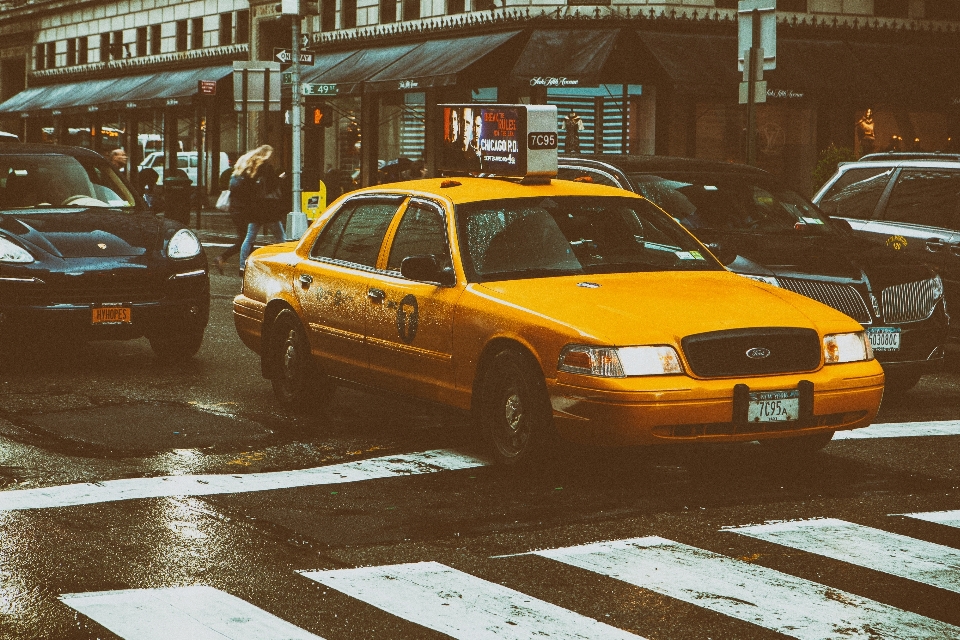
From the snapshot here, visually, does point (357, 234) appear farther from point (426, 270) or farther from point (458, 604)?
point (458, 604)

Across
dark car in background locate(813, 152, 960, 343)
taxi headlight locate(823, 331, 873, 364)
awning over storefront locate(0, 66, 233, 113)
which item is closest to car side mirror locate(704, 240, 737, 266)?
taxi headlight locate(823, 331, 873, 364)

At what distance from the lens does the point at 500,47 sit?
31125mm

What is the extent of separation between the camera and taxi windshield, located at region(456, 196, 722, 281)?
8.24 metres

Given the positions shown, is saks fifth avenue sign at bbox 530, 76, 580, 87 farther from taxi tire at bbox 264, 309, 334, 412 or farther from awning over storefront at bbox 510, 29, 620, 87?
taxi tire at bbox 264, 309, 334, 412

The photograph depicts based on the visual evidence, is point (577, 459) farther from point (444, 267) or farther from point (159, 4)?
point (159, 4)

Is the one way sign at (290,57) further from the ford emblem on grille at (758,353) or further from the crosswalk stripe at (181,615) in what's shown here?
the crosswalk stripe at (181,615)

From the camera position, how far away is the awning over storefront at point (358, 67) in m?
34.5

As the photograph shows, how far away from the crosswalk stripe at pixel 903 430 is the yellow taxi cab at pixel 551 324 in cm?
94

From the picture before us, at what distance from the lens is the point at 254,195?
20438mm

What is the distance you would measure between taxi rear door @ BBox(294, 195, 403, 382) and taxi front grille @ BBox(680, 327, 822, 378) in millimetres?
2386

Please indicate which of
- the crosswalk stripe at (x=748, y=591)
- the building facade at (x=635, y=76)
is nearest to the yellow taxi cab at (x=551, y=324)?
the crosswalk stripe at (x=748, y=591)

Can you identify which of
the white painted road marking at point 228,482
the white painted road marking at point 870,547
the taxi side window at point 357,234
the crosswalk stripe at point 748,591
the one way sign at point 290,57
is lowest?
the white painted road marking at point 228,482

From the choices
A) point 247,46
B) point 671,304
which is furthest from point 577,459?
point 247,46

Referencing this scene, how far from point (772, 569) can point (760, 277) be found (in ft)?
14.6
